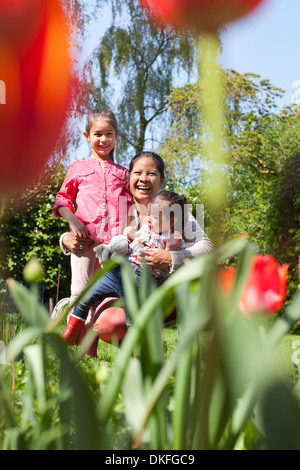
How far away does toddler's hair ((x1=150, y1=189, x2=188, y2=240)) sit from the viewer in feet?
6.04

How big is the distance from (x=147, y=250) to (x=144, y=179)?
0.27 m

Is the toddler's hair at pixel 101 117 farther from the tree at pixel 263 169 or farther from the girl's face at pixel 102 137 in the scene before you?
the tree at pixel 263 169

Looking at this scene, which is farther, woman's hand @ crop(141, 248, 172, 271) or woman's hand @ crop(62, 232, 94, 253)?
woman's hand @ crop(62, 232, 94, 253)

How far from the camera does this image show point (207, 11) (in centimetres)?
26

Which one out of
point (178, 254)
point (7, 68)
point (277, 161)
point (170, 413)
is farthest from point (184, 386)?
point (277, 161)

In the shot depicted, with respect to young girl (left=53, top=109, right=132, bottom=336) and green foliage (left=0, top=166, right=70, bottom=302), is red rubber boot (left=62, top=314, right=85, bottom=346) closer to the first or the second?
young girl (left=53, top=109, right=132, bottom=336)

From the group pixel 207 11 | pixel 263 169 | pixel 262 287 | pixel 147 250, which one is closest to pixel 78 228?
pixel 147 250

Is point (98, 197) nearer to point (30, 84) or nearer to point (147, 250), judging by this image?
point (147, 250)

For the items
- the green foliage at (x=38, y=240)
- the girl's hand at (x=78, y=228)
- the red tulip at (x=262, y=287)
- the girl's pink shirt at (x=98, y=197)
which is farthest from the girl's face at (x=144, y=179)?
the green foliage at (x=38, y=240)

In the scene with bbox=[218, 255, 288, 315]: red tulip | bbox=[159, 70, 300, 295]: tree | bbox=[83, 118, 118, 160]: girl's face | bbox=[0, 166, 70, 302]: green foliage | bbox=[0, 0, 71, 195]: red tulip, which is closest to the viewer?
bbox=[0, 0, 71, 195]: red tulip

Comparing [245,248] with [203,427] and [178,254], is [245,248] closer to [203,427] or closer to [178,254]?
[203,427]

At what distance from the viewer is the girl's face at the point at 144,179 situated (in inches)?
70.1

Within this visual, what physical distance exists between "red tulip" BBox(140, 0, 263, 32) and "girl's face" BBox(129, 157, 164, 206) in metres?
1.50

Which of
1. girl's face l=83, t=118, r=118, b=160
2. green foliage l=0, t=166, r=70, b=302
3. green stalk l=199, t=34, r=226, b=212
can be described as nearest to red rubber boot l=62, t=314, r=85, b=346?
girl's face l=83, t=118, r=118, b=160
